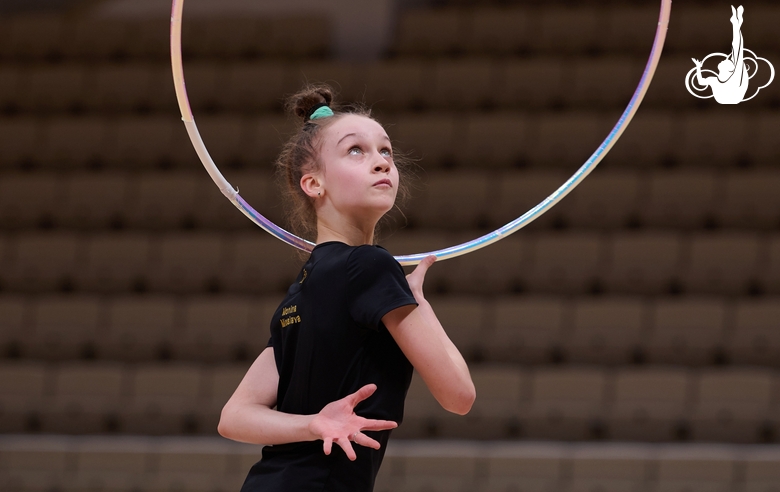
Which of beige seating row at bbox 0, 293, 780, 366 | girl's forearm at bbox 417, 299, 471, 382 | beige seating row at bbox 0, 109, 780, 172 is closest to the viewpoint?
girl's forearm at bbox 417, 299, 471, 382

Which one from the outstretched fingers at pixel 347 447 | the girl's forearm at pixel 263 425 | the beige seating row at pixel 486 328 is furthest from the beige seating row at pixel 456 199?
the outstretched fingers at pixel 347 447

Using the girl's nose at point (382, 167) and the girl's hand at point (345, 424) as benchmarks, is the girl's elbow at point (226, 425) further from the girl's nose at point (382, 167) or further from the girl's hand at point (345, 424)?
the girl's nose at point (382, 167)

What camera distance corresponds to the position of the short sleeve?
1334mm

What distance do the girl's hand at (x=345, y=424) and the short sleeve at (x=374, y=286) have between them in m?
0.11

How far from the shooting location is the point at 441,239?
4809 millimetres

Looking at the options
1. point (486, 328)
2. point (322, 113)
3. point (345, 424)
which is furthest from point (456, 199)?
point (345, 424)

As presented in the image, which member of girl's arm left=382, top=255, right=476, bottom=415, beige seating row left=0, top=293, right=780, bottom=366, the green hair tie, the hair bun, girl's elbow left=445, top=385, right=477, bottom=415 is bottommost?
beige seating row left=0, top=293, right=780, bottom=366

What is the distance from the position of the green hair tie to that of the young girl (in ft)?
0.07

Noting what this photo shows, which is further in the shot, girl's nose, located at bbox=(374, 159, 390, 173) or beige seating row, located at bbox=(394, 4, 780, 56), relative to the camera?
beige seating row, located at bbox=(394, 4, 780, 56)

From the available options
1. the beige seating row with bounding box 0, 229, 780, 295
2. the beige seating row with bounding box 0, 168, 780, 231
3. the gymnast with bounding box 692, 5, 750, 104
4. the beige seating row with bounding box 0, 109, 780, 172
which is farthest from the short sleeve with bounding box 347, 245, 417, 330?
the beige seating row with bounding box 0, 109, 780, 172

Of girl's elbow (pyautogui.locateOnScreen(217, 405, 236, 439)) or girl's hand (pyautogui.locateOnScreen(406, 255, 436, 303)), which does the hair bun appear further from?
girl's elbow (pyautogui.locateOnScreen(217, 405, 236, 439))

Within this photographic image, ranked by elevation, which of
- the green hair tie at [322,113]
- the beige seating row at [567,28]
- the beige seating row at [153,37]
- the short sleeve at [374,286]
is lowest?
the short sleeve at [374,286]

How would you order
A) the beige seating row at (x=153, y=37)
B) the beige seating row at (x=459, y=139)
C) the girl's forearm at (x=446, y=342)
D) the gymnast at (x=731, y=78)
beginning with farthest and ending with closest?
the beige seating row at (x=153, y=37), the beige seating row at (x=459, y=139), the gymnast at (x=731, y=78), the girl's forearm at (x=446, y=342)

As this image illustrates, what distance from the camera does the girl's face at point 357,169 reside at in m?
1.49
